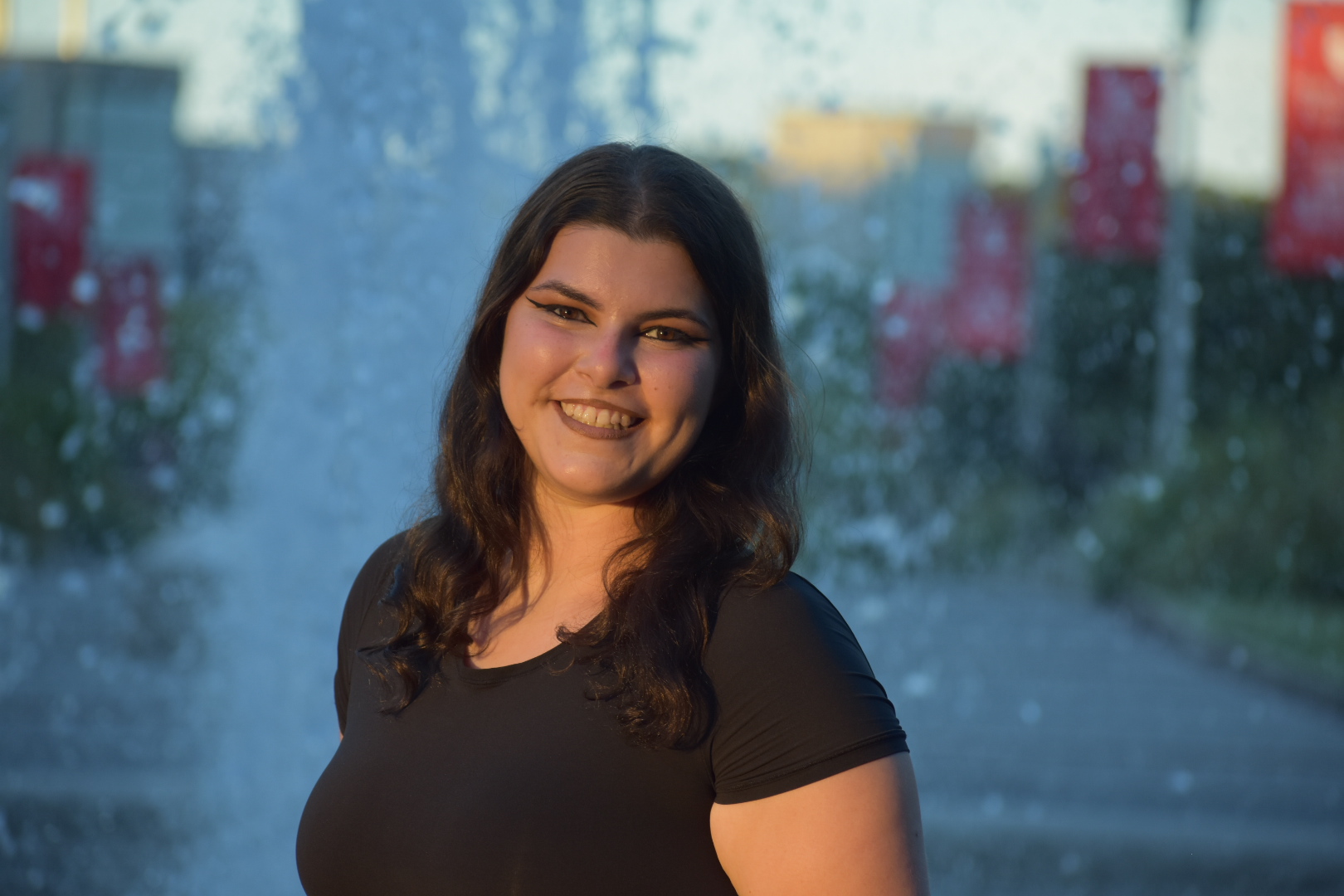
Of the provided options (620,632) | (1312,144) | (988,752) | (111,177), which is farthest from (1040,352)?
(620,632)

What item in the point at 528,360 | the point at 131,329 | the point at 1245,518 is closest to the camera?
the point at 528,360

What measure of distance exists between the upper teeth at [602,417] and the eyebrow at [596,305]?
0.34ft

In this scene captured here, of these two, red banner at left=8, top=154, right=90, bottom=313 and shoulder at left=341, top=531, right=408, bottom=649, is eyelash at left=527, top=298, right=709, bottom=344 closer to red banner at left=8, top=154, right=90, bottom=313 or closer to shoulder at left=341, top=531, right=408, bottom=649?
shoulder at left=341, top=531, right=408, bottom=649

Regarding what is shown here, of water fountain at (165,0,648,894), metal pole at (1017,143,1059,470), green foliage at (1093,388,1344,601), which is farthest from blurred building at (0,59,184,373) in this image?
green foliage at (1093,388,1344,601)

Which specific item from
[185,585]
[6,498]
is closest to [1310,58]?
[185,585]

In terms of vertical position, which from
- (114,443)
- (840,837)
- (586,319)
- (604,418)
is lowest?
(114,443)

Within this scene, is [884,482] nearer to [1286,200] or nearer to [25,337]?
[1286,200]

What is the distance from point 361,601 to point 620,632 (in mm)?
489

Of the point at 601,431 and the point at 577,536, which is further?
the point at 577,536

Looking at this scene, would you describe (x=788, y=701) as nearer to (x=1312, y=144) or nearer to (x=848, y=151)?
(x=1312, y=144)

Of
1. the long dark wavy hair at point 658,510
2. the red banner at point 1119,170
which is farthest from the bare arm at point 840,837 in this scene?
the red banner at point 1119,170

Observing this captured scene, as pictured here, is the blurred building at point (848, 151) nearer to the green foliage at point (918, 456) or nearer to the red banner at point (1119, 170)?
the green foliage at point (918, 456)

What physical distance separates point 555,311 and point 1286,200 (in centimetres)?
825

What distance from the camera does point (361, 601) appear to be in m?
1.63
